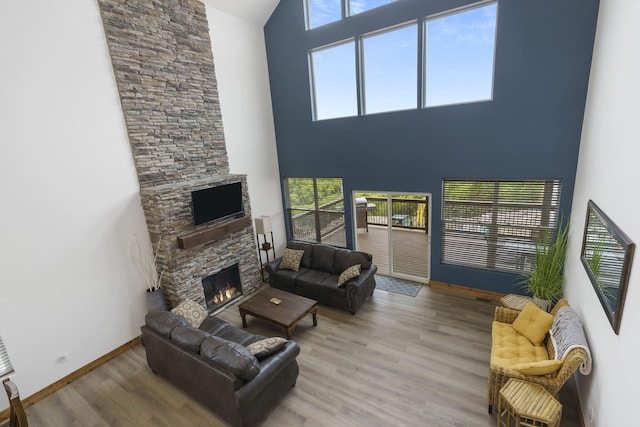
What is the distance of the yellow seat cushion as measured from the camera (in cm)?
314

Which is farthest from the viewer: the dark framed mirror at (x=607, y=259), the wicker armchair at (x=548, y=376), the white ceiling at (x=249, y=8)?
the white ceiling at (x=249, y=8)

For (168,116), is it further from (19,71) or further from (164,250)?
(164,250)

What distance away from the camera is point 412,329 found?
4645 millimetres

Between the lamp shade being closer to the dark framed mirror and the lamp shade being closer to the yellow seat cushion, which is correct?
the yellow seat cushion

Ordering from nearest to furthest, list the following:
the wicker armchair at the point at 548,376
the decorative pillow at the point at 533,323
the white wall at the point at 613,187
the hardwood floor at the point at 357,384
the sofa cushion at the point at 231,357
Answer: the white wall at the point at 613,187 < the wicker armchair at the point at 548,376 < the sofa cushion at the point at 231,357 < the hardwood floor at the point at 357,384 < the decorative pillow at the point at 533,323

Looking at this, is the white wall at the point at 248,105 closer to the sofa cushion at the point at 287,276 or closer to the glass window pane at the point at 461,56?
the sofa cushion at the point at 287,276

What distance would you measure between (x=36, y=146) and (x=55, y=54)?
4.02 ft

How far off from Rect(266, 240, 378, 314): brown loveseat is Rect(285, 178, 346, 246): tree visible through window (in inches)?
40.0

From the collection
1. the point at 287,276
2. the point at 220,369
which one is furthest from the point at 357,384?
the point at 287,276

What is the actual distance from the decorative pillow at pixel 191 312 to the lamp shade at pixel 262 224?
2336 millimetres

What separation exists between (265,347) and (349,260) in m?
2.77

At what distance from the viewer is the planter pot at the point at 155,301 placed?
4.73 m

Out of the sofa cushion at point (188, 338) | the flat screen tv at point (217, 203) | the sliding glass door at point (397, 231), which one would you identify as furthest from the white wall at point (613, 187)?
the flat screen tv at point (217, 203)

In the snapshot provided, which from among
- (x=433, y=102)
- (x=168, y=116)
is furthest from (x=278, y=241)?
(x=433, y=102)
